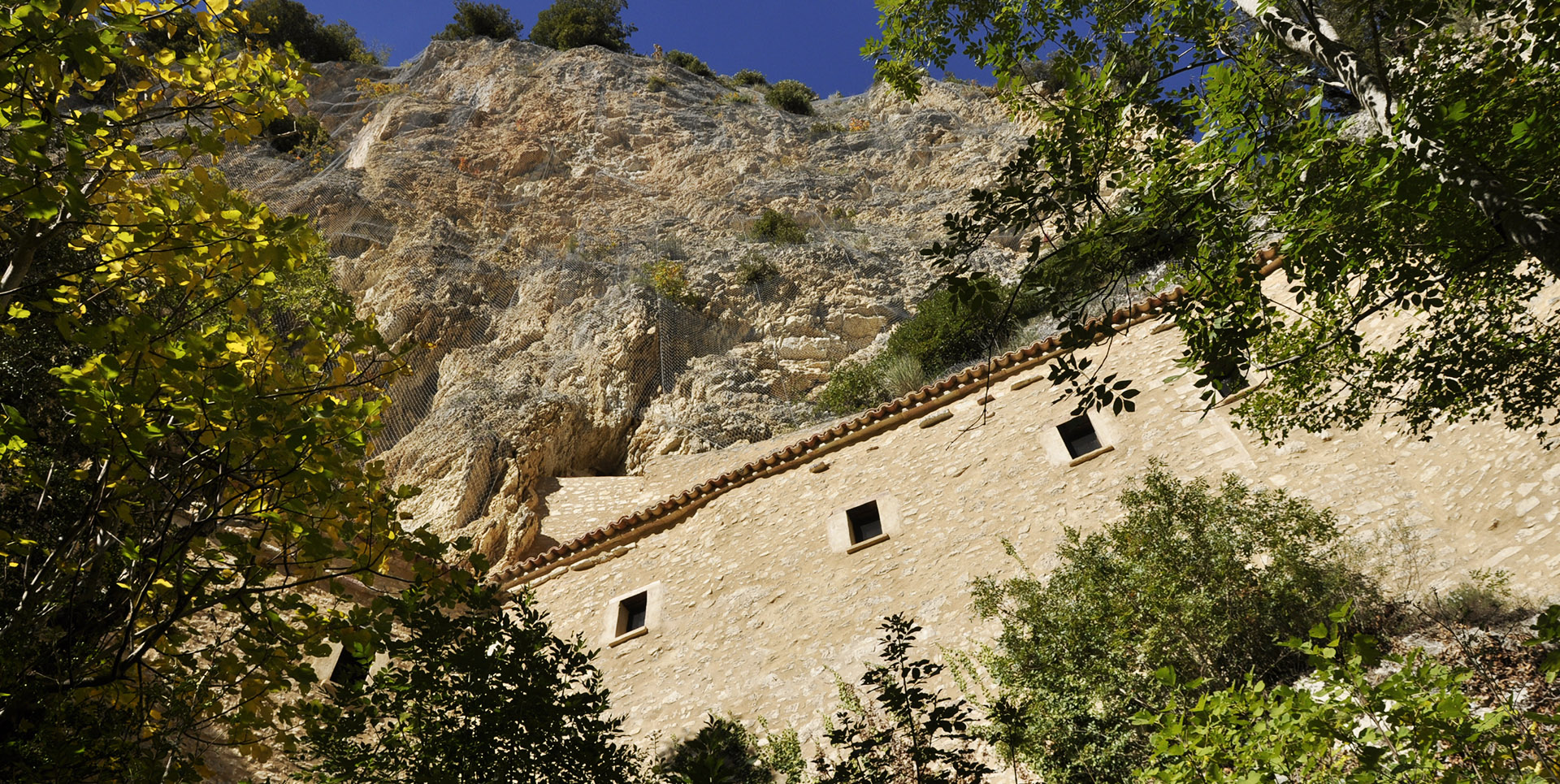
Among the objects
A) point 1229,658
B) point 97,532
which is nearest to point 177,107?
point 97,532

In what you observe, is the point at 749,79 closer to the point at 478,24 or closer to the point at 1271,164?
the point at 478,24

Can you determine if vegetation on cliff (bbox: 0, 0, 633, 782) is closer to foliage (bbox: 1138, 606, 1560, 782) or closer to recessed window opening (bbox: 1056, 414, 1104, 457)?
foliage (bbox: 1138, 606, 1560, 782)

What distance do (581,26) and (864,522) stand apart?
28.9 meters

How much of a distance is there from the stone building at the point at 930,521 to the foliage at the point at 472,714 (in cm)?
383

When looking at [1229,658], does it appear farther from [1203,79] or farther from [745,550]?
[745,550]

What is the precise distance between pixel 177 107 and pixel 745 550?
23.4 ft

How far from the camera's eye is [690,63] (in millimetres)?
33156

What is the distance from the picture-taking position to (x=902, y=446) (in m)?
9.62

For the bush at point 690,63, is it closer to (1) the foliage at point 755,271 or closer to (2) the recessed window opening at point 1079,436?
(1) the foliage at point 755,271

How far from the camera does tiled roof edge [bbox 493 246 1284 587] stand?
966 centimetres

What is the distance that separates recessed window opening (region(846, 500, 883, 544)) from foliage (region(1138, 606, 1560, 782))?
5.65 m

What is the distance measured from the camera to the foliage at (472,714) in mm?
3611

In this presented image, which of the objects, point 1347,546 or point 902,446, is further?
point 902,446

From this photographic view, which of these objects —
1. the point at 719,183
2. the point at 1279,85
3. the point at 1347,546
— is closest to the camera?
the point at 1279,85
